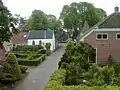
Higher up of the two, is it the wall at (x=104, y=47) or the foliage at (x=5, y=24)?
the foliage at (x=5, y=24)

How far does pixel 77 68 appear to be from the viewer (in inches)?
1359

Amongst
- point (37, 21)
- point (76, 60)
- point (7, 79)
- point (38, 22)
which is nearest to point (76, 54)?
point (76, 60)

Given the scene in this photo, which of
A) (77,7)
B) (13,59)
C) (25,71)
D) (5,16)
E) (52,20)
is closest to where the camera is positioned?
(5,16)

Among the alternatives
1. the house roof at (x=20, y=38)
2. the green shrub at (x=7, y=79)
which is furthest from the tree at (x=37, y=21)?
the green shrub at (x=7, y=79)

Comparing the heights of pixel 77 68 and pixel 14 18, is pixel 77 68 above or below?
below

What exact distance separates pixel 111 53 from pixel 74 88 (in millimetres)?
24325

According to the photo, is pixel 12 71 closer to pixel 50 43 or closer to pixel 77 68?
pixel 77 68

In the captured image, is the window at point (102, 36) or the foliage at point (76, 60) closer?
the foliage at point (76, 60)

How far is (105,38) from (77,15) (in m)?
45.4

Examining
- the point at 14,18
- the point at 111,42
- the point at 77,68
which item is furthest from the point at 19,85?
the point at 111,42

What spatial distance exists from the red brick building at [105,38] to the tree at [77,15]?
43693 mm

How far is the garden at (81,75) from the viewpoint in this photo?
84.9 ft

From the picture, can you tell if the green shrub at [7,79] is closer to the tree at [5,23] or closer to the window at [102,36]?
the tree at [5,23]

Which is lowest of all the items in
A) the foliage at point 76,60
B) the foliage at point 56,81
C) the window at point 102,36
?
the foliage at point 56,81
